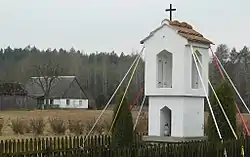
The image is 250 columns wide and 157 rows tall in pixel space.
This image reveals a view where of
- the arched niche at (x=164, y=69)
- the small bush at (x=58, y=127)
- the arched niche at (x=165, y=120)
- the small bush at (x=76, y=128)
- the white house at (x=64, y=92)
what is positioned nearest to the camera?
the arched niche at (x=165, y=120)

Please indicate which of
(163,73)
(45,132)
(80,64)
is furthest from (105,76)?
(163,73)

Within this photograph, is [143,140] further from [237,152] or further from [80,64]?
[80,64]

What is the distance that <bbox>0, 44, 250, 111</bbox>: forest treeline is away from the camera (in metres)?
81.8

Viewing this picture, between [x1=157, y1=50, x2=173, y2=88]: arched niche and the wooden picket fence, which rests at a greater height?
[x1=157, y1=50, x2=173, y2=88]: arched niche

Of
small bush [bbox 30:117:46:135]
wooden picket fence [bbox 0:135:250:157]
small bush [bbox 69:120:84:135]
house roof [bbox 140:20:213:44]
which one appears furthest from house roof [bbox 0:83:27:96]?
house roof [bbox 140:20:213:44]

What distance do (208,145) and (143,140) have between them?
3.67 meters

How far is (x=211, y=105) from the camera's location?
49.6 ft

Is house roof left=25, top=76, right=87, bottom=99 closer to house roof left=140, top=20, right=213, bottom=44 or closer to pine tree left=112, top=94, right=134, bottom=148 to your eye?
house roof left=140, top=20, right=213, bottom=44

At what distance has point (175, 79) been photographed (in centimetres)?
1547

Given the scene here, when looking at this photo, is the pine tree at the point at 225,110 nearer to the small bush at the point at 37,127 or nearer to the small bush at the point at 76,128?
the small bush at the point at 76,128

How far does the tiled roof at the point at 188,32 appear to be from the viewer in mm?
15430

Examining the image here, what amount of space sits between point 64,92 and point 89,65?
21220mm

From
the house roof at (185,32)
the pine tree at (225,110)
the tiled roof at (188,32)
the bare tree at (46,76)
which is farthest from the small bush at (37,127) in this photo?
the bare tree at (46,76)

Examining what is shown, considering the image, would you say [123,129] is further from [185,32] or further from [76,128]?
[76,128]
